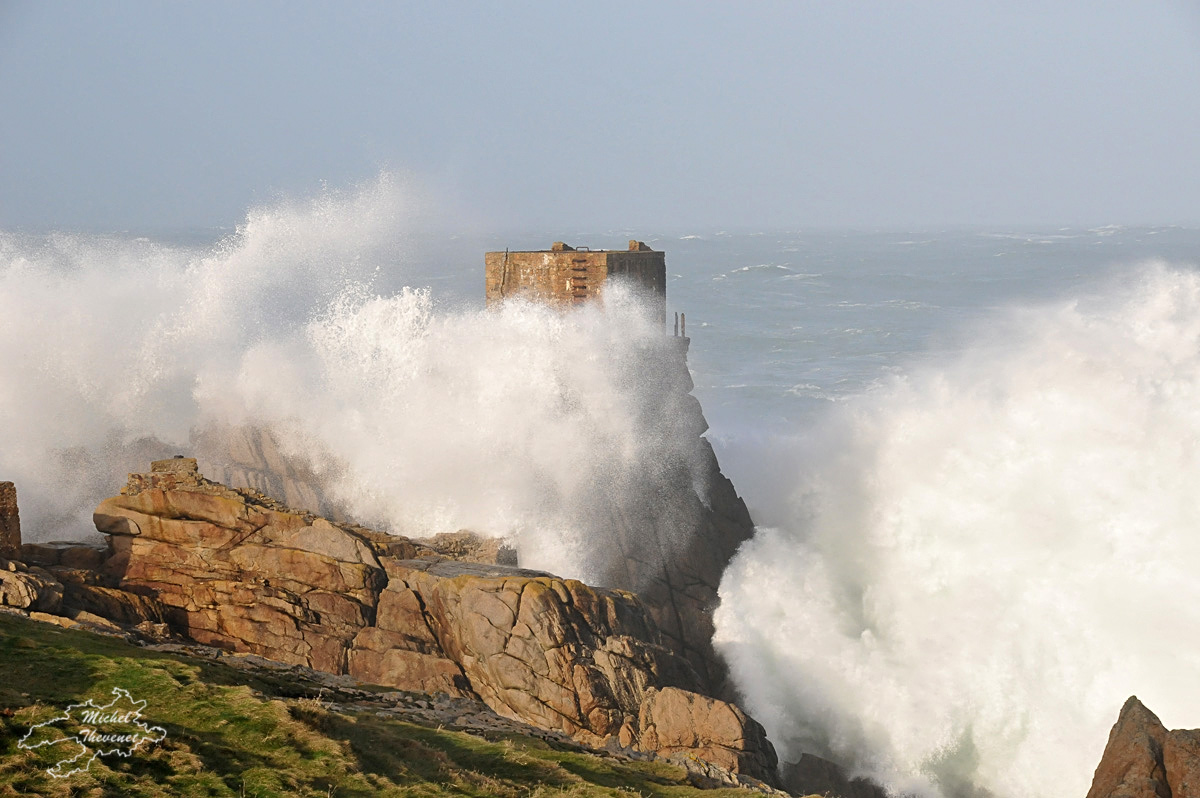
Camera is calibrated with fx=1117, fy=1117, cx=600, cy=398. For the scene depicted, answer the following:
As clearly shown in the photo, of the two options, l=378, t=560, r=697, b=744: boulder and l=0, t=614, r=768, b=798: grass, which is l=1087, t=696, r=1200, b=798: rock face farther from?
l=378, t=560, r=697, b=744: boulder

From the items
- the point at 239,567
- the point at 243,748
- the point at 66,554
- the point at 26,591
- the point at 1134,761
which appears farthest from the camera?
the point at 66,554

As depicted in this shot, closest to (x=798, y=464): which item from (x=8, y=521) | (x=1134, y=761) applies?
(x=1134, y=761)

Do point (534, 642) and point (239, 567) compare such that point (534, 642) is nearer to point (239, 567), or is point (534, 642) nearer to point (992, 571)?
point (239, 567)

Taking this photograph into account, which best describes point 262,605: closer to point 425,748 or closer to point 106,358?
point 425,748

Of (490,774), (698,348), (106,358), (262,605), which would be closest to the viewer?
(490,774)

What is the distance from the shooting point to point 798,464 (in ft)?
122

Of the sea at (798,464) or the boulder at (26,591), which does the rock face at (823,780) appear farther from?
the boulder at (26,591)

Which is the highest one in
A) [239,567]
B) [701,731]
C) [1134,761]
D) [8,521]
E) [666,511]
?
[8,521]

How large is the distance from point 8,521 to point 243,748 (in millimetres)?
9824

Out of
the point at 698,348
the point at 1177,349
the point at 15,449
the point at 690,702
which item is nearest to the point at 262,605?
the point at 690,702

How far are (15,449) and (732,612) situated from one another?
1841 centimetres

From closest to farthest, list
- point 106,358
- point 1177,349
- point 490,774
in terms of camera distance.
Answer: point 490,774 → point 106,358 → point 1177,349

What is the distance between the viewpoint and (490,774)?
1327 centimetres

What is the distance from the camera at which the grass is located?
10961 millimetres
